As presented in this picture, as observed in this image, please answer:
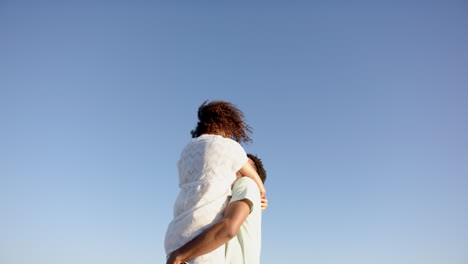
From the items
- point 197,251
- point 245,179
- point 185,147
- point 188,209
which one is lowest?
point 197,251

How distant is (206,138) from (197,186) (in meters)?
0.50

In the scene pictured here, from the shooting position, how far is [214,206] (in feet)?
11.3

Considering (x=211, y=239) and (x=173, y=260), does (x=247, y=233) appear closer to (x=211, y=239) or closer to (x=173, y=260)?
(x=211, y=239)

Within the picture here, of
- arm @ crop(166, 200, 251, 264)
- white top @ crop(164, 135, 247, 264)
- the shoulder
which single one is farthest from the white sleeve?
arm @ crop(166, 200, 251, 264)

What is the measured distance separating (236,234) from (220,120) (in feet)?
3.87

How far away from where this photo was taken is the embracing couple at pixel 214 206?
3326 mm

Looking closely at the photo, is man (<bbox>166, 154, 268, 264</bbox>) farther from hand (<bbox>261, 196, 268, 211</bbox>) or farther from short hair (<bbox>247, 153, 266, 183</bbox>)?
short hair (<bbox>247, 153, 266, 183</bbox>)

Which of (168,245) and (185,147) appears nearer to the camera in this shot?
(168,245)

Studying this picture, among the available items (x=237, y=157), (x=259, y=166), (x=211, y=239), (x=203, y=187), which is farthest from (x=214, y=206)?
(x=259, y=166)

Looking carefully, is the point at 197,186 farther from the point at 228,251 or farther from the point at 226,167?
the point at 228,251

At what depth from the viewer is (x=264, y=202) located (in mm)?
4348

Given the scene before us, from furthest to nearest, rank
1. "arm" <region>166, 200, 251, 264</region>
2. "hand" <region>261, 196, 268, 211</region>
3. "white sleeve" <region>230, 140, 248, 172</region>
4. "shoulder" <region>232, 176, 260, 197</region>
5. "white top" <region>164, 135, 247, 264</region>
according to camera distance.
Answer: "hand" <region>261, 196, 268, 211</region>
"white sleeve" <region>230, 140, 248, 172</region>
"shoulder" <region>232, 176, 260, 197</region>
"white top" <region>164, 135, 247, 264</region>
"arm" <region>166, 200, 251, 264</region>

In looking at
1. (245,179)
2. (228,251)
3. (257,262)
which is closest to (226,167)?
(245,179)

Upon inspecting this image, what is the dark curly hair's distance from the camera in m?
4.07
